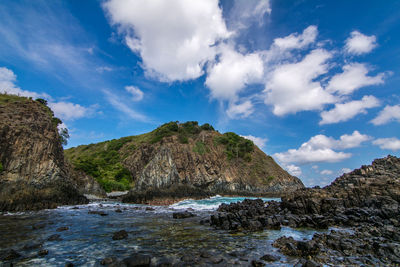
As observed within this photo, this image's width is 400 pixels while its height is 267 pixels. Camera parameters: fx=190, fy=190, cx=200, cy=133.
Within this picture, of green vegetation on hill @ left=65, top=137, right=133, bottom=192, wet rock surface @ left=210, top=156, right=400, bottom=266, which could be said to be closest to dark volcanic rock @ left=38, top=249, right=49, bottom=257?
A: wet rock surface @ left=210, top=156, right=400, bottom=266

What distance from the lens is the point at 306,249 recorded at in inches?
313

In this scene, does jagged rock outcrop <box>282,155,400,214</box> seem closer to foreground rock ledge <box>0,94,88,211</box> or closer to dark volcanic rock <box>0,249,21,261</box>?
dark volcanic rock <box>0,249,21,261</box>

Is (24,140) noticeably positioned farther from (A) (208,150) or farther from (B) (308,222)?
(A) (208,150)

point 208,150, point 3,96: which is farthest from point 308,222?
point 208,150

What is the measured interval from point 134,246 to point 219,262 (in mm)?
4369

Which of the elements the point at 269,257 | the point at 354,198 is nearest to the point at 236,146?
the point at 354,198

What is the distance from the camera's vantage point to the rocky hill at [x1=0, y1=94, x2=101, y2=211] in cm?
2539

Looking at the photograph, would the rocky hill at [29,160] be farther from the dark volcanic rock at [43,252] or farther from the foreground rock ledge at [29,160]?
the dark volcanic rock at [43,252]

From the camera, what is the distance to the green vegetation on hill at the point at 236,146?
8556cm

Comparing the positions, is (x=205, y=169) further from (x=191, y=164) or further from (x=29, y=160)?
(x=29, y=160)

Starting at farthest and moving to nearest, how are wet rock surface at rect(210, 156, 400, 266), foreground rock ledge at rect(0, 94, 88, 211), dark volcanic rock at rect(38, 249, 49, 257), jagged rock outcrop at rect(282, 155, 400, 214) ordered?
foreground rock ledge at rect(0, 94, 88, 211) < jagged rock outcrop at rect(282, 155, 400, 214) < dark volcanic rock at rect(38, 249, 49, 257) < wet rock surface at rect(210, 156, 400, 266)

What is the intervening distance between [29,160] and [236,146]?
240 ft

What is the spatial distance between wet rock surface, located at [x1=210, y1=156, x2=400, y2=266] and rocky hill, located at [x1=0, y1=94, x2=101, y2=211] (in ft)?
82.7

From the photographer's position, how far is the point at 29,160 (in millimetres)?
32281
